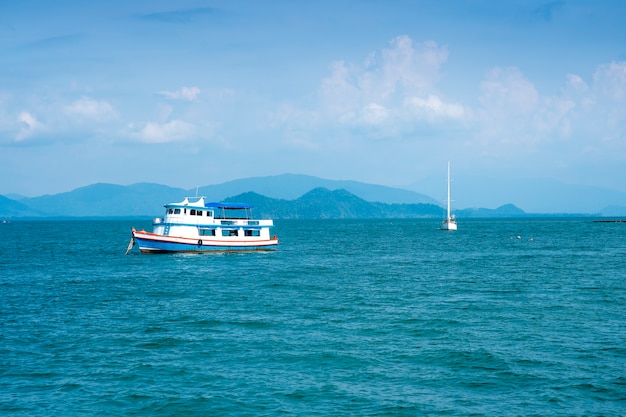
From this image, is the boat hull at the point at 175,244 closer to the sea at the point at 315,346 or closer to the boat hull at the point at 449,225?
the sea at the point at 315,346

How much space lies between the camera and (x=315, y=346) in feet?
89.9

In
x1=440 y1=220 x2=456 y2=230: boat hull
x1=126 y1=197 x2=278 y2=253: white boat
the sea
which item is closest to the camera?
the sea

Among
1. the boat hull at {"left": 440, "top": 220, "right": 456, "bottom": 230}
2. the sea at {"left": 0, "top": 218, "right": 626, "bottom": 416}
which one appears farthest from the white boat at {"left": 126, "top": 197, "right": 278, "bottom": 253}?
the boat hull at {"left": 440, "top": 220, "right": 456, "bottom": 230}

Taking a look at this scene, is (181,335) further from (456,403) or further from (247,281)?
(247,281)

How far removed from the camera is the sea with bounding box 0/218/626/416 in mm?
20406

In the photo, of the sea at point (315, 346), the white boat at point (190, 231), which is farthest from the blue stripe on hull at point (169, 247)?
the sea at point (315, 346)

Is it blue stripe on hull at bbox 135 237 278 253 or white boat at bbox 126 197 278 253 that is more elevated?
white boat at bbox 126 197 278 253

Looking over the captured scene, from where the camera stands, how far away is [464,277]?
53.5m

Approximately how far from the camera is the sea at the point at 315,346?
20.4 meters

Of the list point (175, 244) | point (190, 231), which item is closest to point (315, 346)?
point (175, 244)

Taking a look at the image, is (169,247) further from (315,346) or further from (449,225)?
(449,225)

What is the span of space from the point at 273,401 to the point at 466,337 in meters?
12.2

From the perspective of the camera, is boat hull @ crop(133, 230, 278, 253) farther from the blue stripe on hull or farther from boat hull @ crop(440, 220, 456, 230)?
boat hull @ crop(440, 220, 456, 230)

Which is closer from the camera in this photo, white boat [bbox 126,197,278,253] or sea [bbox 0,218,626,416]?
sea [bbox 0,218,626,416]
